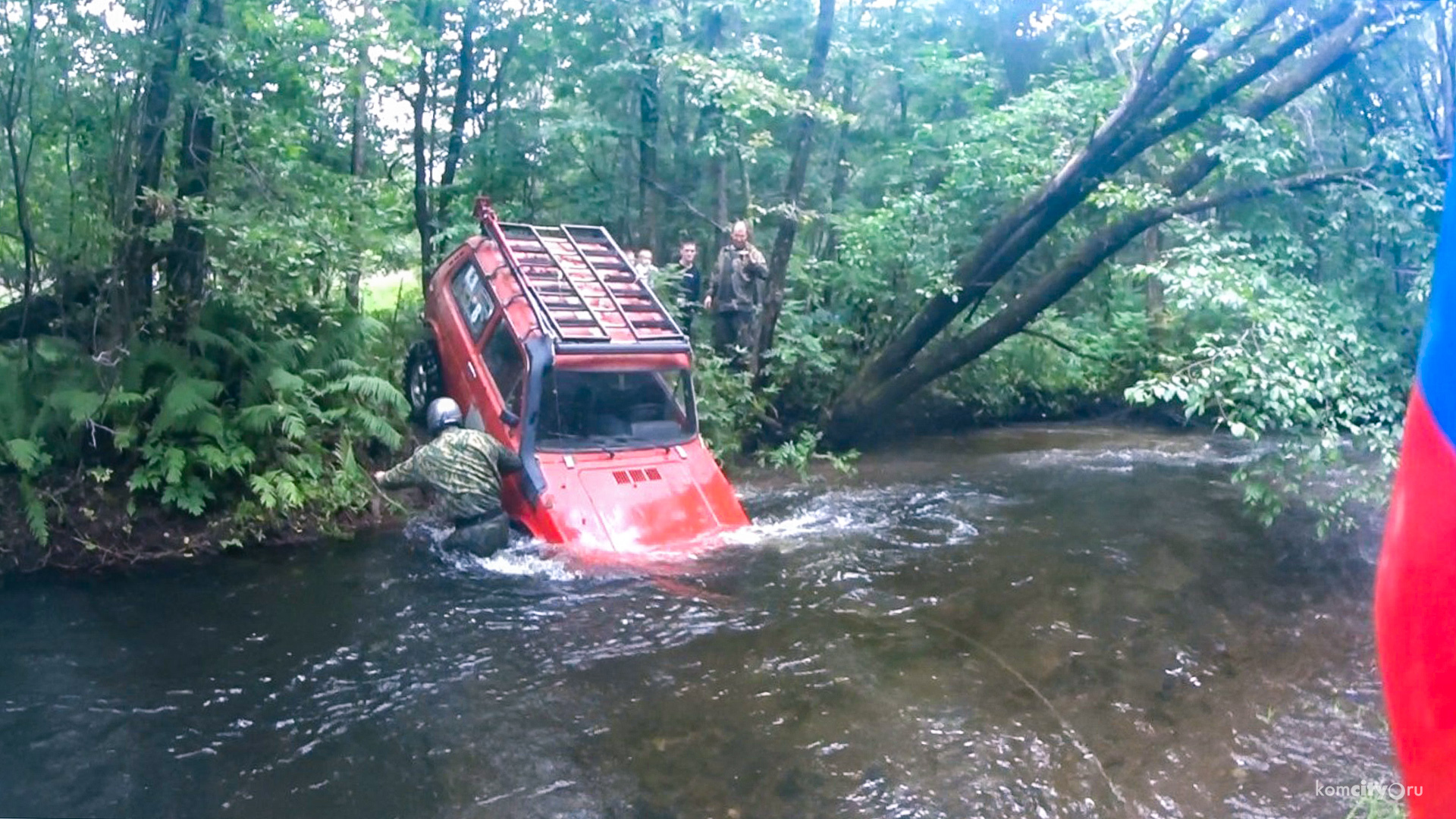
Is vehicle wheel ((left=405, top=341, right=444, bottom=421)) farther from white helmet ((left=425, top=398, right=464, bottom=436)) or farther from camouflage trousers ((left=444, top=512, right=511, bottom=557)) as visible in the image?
camouflage trousers ((left=444, top=512, right=511, bottom=557))

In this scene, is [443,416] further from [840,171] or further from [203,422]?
[840,171]

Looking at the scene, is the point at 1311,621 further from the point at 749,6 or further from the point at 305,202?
the point at 749,6

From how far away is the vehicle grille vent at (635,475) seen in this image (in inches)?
357

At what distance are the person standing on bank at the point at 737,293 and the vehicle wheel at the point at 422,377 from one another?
3.68 metres

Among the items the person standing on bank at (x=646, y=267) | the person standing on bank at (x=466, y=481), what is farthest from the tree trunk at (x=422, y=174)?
the person standing on bank at (x=466, y=481)

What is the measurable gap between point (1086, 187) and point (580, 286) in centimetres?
523

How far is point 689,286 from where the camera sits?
45.1 ft

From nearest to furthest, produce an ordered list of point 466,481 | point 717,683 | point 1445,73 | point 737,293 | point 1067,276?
point 717,683
point 466,481
point 1445,73
point 1067,276
point 737,293

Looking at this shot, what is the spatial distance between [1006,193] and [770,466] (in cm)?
421

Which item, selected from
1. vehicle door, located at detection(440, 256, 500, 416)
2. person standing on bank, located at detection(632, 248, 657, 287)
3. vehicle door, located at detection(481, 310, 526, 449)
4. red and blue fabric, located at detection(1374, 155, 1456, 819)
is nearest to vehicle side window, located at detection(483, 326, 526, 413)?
vehicle door, located at detection(481, 310, 526, 449)

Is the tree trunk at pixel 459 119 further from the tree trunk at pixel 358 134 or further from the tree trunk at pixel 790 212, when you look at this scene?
the tree trunk at pixel 790 212

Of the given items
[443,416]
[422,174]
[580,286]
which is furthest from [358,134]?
[443,416]

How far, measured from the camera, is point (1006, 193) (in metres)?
13.5

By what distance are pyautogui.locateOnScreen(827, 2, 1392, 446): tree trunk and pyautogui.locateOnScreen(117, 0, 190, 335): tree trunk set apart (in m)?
7.76
